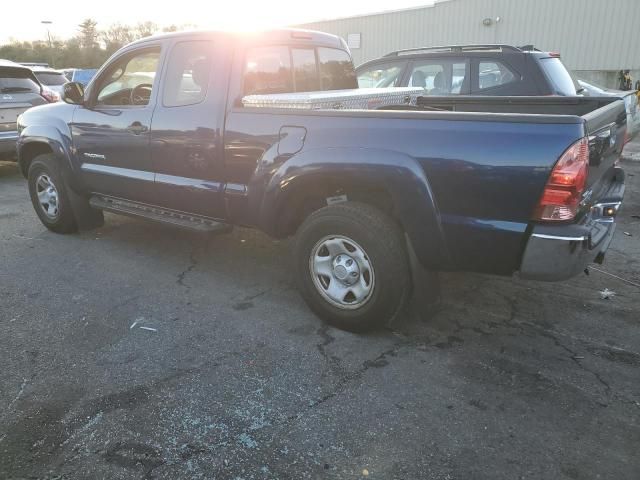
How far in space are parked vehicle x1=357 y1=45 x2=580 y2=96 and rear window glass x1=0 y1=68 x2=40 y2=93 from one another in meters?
5.71

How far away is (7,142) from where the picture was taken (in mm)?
8141

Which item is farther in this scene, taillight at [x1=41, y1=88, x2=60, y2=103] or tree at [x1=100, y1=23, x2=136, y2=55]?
tree at [x1=100, y1=23, x2=136, y2=55]

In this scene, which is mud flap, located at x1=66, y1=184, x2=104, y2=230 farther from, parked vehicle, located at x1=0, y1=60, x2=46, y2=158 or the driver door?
parked vehicle, located at x1=0, y1=60, x2=46, y2=158

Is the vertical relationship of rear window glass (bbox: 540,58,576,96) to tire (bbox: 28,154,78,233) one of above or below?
above

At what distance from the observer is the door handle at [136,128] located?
4.28m

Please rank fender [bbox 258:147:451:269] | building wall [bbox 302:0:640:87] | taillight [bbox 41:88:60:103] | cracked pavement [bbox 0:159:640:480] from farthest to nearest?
building wall [bbox 302:0:640:87]
taillight [bbox 41:88:60:103]
fender [bbox 258:147:451:269]
cracked pavement [bbox 0:159:640:480]

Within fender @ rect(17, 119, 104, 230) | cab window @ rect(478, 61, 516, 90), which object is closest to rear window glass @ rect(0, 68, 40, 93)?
fender @ rect(17, 119, 104, 230)

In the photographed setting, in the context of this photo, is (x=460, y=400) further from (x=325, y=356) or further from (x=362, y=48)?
(x=362, y=48)

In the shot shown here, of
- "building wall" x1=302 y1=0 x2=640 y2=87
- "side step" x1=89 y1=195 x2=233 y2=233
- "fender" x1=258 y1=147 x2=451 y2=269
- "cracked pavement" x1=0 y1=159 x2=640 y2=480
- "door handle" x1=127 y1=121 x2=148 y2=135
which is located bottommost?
"cracked pavement" x1=0 y1=159 x2=640 y2=480

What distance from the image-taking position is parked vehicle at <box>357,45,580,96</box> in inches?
247

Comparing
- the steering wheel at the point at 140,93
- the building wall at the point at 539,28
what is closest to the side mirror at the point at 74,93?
the steering wheel at the point at 140,93

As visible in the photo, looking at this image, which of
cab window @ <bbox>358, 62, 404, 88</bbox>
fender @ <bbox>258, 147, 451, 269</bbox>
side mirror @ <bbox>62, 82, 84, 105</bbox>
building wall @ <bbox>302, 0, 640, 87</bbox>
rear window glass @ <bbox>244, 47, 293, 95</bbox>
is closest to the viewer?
fender @ <bbox>258, 147, 451, 269</bbox>

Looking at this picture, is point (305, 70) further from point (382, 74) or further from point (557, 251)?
point (382, 74)

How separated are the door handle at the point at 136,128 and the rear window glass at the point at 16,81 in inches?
220
